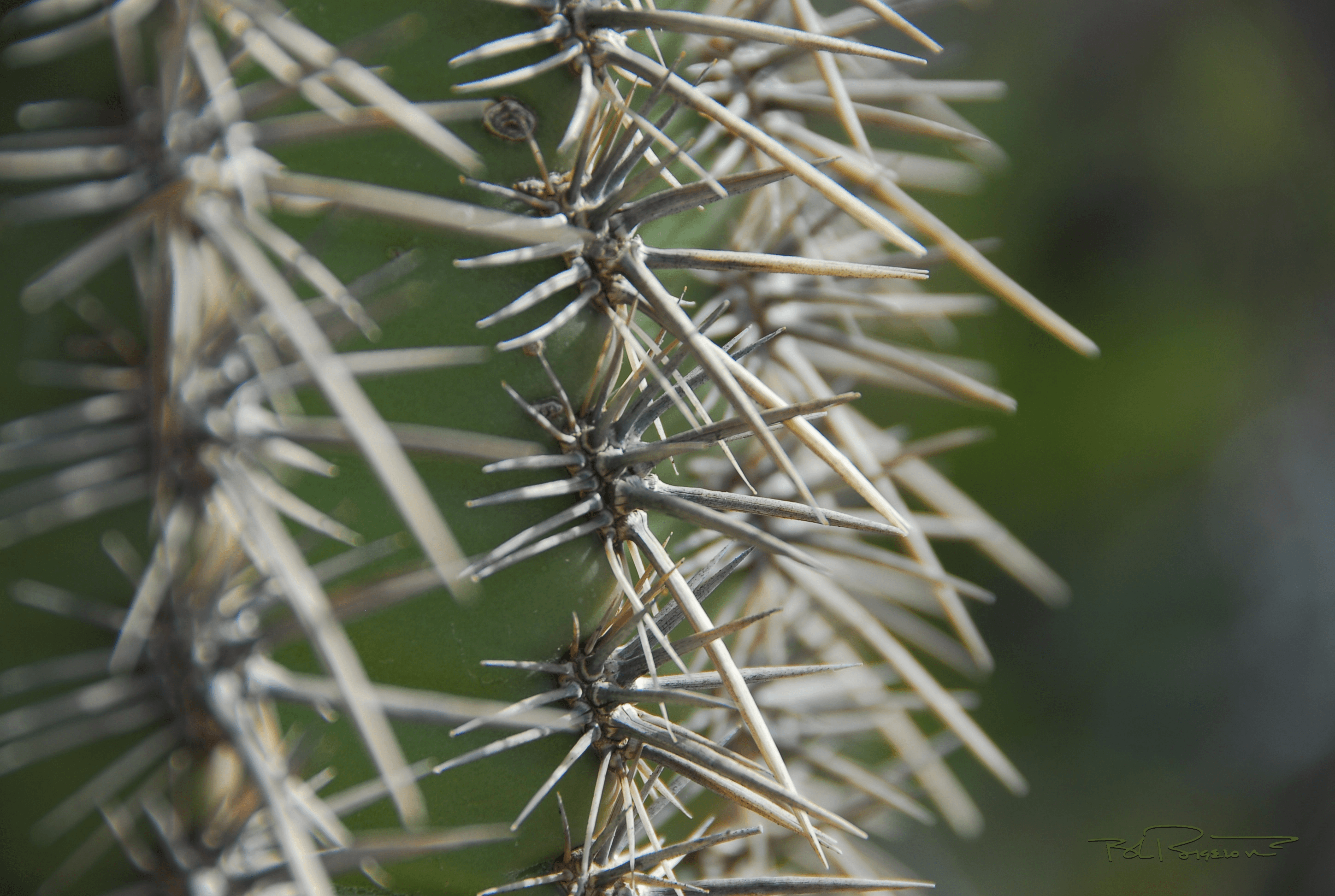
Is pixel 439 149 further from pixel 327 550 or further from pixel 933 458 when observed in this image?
pixel 933 458

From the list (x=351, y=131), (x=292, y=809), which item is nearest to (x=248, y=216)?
(x=351, y=131)
